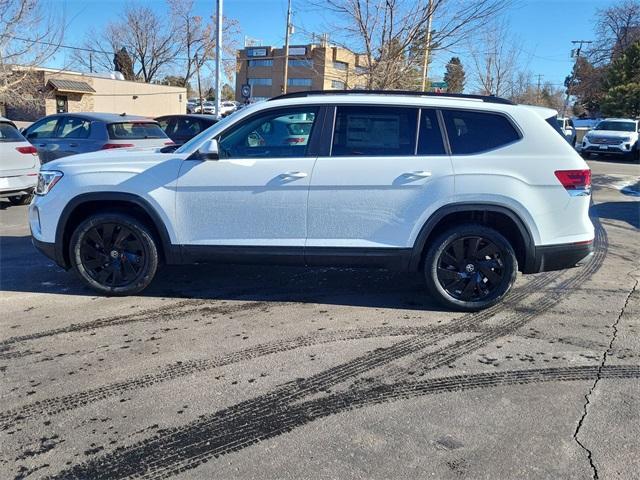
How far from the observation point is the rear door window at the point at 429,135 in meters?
4.52

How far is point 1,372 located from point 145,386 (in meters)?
1.01

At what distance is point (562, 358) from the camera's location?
391 cm

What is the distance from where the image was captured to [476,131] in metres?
4.56

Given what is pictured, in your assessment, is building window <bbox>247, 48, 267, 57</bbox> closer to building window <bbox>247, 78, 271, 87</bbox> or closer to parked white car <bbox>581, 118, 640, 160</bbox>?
building window <bbox>247, 78, 271, 87</bbox>

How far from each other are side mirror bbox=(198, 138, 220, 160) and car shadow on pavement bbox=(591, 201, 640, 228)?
7.97m

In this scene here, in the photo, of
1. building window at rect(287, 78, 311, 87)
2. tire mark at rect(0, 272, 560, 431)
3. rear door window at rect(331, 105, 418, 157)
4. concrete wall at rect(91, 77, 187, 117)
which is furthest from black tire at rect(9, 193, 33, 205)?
building window at rect(287, 78, 311, 87)

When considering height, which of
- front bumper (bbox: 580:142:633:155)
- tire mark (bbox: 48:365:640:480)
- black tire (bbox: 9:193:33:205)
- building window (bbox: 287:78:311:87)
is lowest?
tire mark (bbox: 48:365:640:480)

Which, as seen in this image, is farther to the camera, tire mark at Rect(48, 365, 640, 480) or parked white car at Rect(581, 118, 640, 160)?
parked white car at Rect(581, 118, 640, 160)

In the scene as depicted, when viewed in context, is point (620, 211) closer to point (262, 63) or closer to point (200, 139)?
point (200, 139)

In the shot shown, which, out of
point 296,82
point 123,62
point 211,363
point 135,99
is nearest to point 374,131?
point 211,363

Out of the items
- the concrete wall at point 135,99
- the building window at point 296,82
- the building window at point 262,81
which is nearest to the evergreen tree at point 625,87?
the concrete wall at point 135,99

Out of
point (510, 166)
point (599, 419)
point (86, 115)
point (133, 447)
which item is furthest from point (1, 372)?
point (86, 115)

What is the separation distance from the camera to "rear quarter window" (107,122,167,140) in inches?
382

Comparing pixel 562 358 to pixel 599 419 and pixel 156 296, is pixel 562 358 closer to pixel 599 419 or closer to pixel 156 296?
pixel 599 419
